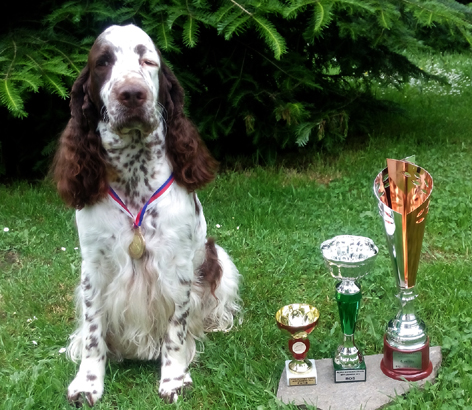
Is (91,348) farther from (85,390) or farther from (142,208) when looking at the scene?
(142,208)

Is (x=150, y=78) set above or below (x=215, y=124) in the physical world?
above

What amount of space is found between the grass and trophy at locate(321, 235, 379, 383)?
237 mm

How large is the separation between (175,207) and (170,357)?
29.4 inches

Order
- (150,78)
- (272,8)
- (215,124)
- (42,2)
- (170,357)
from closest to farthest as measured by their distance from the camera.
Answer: (150,78)
(170,357)
(272,8)
(42,2)
(215,124)

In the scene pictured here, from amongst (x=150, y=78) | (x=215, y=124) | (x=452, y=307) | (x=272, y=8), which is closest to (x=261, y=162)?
(x=215, y=124)

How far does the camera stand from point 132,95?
2.29 m

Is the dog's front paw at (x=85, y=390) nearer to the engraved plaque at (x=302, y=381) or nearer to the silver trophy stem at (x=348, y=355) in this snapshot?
the engraved plaque at (x=302, y=381)

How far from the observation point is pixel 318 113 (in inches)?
211

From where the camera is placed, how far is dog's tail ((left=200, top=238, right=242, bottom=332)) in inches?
126

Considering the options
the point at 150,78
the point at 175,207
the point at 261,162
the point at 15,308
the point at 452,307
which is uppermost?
the point at 150,78

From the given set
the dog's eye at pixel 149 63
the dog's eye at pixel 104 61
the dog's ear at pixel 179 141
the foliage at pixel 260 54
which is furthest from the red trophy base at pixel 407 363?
the foliage at pixel 260 54

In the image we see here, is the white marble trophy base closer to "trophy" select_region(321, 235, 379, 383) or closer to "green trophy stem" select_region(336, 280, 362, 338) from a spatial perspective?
"trophy" select_region(321, 235, 379, 383)

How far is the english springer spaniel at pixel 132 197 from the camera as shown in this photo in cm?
242

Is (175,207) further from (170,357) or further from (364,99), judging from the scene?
(364,99)
